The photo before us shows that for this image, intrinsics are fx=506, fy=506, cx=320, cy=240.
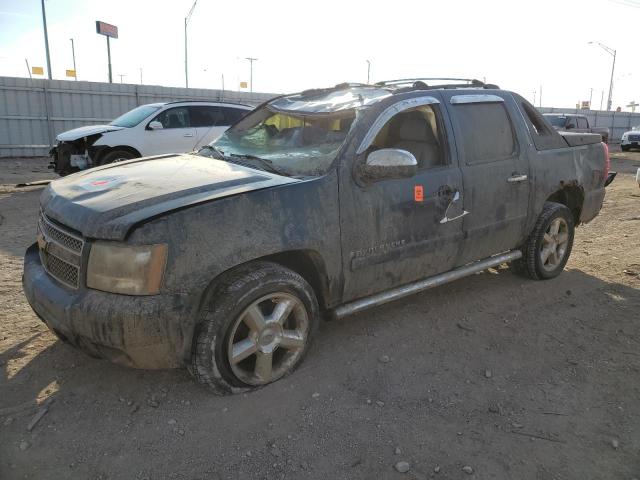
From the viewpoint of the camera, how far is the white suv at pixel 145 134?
992 centimetres

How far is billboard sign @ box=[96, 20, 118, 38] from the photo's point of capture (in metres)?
23.8

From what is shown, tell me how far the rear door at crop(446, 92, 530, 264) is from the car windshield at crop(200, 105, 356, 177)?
105 centimetres

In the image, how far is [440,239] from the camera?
3771mm

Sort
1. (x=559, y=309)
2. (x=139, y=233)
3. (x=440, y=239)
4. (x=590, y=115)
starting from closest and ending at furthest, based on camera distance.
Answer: (x=139, y=233) → (x=440, y=239) → (x=559, y=309) → (x=590, y=115)

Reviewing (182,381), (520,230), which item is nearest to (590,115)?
(520,230)

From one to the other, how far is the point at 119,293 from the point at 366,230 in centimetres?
155

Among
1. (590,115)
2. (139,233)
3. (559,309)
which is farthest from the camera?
(590,115)

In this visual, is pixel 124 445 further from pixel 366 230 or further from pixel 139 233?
pixel 366 230

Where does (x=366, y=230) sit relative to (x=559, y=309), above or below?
above

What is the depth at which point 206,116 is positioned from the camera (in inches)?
432

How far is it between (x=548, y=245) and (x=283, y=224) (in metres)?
3.20

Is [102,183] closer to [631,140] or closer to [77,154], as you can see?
[77,154]

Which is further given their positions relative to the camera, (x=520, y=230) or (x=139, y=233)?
(x=520, y=230)

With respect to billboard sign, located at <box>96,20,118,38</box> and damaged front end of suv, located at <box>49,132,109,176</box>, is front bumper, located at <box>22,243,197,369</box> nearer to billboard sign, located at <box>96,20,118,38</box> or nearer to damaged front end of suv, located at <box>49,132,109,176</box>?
damaged front end of suv, located at <box>49,132,109,176</box>
